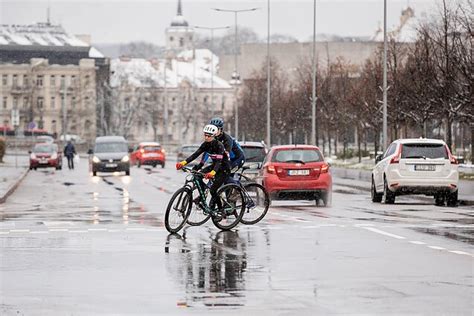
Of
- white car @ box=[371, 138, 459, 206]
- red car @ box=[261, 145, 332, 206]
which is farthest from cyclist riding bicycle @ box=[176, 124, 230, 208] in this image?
white car @ box=[371, 138, 459, 206]

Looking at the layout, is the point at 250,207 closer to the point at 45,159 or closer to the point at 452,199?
the point at 452,199

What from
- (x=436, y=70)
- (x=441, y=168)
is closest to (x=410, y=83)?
(x=436, y=70)

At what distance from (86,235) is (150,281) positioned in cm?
720

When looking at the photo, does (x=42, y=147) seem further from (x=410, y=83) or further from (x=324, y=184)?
(x=324, y=184)

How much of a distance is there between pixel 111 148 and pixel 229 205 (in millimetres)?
45228

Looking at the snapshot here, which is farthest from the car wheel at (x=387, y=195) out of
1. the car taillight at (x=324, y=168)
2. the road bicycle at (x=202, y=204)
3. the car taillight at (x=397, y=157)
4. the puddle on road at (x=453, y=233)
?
the road bicycle at (x=202, y=204)

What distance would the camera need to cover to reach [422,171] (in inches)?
1294

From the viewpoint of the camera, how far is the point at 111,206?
31750 millimetres

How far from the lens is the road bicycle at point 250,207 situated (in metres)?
22.5

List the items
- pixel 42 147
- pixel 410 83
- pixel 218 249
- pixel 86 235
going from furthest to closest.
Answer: pixel 42 147 < pixel 410 83 < pixel 86 235 < pixel 218 249

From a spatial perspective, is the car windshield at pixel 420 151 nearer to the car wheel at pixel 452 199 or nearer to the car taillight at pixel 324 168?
the car wheel at pixel 452 199

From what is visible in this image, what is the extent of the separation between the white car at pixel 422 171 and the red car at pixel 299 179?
5.46ft

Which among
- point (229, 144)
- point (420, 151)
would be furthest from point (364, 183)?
point (229, 144)

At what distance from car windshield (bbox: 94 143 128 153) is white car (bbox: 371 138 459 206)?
34.7m
